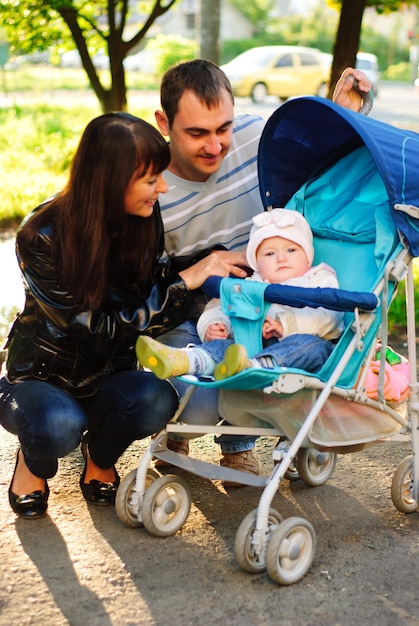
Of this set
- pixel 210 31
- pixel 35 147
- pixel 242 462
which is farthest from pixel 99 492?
pixel 35 147

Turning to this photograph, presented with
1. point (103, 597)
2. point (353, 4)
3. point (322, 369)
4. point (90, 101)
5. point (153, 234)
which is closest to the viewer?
point (103, 597)

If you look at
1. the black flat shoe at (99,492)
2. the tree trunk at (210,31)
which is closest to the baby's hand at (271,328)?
the black flat shoe at (99,492)

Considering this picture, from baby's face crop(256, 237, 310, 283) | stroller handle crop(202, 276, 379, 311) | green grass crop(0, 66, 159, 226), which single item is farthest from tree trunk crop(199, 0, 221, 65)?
stroller handle crop(202, 276, 379, 311)

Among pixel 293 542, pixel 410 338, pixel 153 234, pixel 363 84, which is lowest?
pixel 293 542

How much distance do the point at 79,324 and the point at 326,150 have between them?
1.27 metres

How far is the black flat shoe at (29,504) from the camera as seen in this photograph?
3.27 meters

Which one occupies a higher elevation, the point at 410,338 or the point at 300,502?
the point at 410,338

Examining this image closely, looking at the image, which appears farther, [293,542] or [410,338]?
[410,338]

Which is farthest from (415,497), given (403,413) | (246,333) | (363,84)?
(363,84)

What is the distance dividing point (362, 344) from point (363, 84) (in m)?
1.23

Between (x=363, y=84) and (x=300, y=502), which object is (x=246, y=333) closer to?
(x=300, y=502)

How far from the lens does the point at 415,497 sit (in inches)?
134

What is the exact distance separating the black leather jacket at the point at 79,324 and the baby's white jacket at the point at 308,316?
16 centimetres

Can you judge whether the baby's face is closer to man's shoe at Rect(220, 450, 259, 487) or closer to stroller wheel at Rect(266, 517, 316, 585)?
man's shoe at Rect(220, 450, 259, 487)
